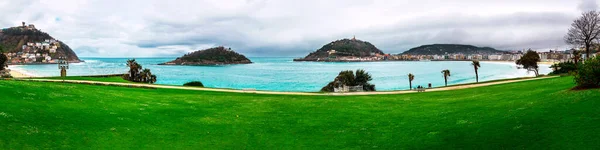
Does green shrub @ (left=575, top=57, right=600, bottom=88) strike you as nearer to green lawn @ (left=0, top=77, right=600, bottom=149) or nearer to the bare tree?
green lawn @ (left=0, top=77, right=600, bottom=149)

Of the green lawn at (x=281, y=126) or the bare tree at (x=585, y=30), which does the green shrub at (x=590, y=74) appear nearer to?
the green lawn at (x=281, y=126)

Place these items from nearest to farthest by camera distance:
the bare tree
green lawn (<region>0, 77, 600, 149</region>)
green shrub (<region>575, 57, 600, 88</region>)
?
green lawn (<region>0, 77, 600, 149</region>), green shrub (<region>575, 57, 600, 88</region>), the bare tree

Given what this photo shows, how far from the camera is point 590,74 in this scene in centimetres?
1881

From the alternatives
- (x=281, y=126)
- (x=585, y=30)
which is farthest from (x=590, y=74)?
(x=585, y=30)

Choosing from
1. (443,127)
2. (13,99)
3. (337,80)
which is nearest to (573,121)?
(443,127)

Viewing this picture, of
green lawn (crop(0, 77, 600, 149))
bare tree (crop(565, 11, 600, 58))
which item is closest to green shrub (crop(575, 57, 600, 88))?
green lawn (crop(0, 77, 600, 149))

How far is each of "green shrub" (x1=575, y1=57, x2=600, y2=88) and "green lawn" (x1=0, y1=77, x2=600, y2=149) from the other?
7.60 feet

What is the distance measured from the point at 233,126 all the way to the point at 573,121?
13739mm

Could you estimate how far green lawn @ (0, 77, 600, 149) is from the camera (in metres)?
12.6

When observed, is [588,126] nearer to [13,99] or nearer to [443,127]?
[443,127]

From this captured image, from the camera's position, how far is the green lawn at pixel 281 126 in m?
12.6

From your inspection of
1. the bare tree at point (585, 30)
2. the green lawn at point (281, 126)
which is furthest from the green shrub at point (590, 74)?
the bare tree at point (585, 30)

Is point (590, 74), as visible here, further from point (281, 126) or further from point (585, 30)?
point (585, 30)

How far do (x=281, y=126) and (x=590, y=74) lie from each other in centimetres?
1531
